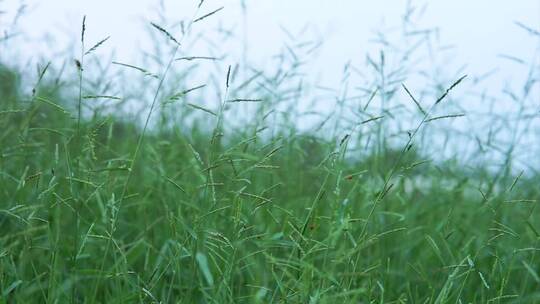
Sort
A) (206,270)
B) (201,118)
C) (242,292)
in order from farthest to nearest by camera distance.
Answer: (201,118), (242,292), (206,270)

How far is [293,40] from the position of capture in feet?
11.2

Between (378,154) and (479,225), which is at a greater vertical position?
(378,154)

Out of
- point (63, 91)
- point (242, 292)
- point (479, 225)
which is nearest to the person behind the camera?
point (242, 292)

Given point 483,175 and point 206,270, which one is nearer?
point 206,270

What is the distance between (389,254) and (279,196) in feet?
1.83

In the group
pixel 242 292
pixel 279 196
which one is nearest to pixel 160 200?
pixel 279 196

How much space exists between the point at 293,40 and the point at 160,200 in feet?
3.18

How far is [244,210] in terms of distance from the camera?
8.90 feet

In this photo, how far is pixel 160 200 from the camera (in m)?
2.89

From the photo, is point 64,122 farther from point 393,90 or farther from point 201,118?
point 393,90

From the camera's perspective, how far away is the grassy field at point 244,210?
2014mm

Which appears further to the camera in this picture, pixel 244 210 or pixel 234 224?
pixel 244 210

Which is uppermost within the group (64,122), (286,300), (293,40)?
(293,40)

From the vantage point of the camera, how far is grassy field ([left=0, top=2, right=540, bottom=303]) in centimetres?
201
